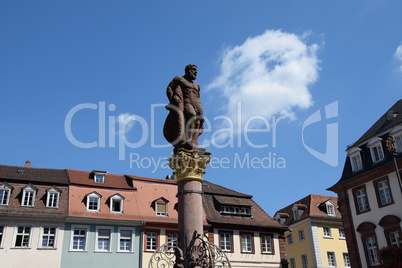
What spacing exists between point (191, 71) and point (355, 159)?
28270 millimetres

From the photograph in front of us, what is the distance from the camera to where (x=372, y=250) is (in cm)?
3238

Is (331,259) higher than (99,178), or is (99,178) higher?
(99,178)

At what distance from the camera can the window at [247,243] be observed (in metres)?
38.1

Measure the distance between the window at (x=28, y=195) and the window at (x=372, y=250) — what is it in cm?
2654

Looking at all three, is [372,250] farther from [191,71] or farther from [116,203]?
[191,71]

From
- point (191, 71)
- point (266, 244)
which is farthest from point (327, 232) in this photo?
point (191, 71)

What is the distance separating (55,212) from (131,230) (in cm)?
625

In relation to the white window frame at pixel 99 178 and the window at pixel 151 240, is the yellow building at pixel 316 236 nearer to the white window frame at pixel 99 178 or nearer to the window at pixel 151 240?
the window at pixel 151 240

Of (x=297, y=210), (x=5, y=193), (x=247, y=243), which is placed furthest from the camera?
(x=297, y=210)

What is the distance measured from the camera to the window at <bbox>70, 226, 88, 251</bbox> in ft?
110

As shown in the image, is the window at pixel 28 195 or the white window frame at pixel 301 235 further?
the white window frame at pixel 301 235

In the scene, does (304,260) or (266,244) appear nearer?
(266,244)

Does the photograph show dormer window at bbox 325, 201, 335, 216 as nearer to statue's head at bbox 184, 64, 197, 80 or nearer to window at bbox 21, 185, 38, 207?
window at bbox 21, 185, 38, 207

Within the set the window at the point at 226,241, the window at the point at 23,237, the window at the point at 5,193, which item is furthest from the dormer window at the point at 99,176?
the window at the point at 226,241
